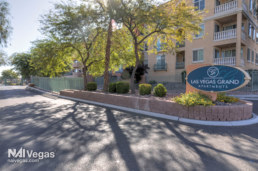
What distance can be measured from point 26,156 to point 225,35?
19672 millimetres

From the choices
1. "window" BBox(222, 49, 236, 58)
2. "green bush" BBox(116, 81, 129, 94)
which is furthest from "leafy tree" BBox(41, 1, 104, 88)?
"window" BBox(222, 49, 236, 58)

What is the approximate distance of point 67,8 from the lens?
1066 centimetres

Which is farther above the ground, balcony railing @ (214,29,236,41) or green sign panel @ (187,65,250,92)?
balcony railing @ (214,29,236,41)

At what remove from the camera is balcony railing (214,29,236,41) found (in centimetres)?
1565

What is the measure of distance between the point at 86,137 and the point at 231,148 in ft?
12.4

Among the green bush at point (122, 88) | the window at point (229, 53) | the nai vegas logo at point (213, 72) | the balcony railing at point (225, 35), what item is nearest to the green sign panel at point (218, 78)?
the nai vegas logo at point (213, 72)

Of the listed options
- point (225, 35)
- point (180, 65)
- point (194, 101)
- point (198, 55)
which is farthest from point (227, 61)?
point (194, 101)

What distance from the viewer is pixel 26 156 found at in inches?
128

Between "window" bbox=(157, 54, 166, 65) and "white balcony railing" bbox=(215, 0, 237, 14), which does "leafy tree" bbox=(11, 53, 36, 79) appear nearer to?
"window" bbox=(157, 54, 166, 65)

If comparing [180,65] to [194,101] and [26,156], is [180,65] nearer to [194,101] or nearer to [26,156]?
[194,101]

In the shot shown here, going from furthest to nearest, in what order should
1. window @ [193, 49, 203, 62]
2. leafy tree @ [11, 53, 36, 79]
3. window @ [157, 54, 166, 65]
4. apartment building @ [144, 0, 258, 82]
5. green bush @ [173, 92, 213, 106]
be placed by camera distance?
1. leafy tree @ [11, 53, 36, 79]
2. window @ [157, 54, 166, 65]
3. window @ [193, 49, 203, 62]
4. apartment building @ [144, 0, 258, 82]
5. green bush @ [173, 92, 213, 106]

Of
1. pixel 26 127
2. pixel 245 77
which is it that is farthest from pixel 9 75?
pixel 245 77

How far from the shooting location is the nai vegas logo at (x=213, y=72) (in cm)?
629

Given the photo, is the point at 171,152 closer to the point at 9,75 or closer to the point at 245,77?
the point at 245,77
